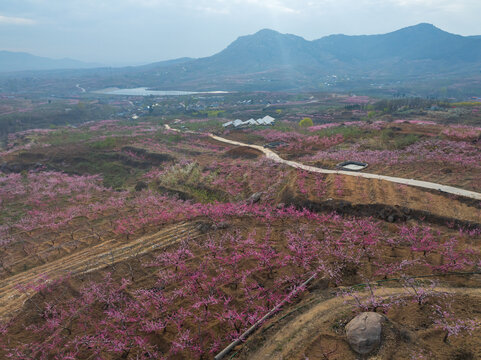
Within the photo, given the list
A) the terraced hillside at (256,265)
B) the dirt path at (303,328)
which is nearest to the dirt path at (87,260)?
the terraced hillside at (256,265)

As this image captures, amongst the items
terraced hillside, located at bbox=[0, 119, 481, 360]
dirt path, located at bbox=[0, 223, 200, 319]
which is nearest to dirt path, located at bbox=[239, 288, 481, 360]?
terraced hillside, located at bbox=[0, 119, 481, 360]

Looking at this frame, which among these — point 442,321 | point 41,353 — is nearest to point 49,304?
point 41,353

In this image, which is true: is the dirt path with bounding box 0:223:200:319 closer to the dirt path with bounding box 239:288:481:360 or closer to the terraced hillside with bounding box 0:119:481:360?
the terraced hillside with bounding box 0:119:481:360

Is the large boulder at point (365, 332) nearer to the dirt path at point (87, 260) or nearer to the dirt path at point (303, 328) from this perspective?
the dirt path at point (303, 328)

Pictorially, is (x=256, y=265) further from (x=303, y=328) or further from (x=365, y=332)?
(x=365, y=332)

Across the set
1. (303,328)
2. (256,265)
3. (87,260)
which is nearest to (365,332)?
(303,328)

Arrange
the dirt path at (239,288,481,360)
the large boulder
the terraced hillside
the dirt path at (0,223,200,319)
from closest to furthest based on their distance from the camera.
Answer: the large boulder, the dirt path at (239,288,481,360), the terraced hillside, the dirt path at (0,223,200,319)
